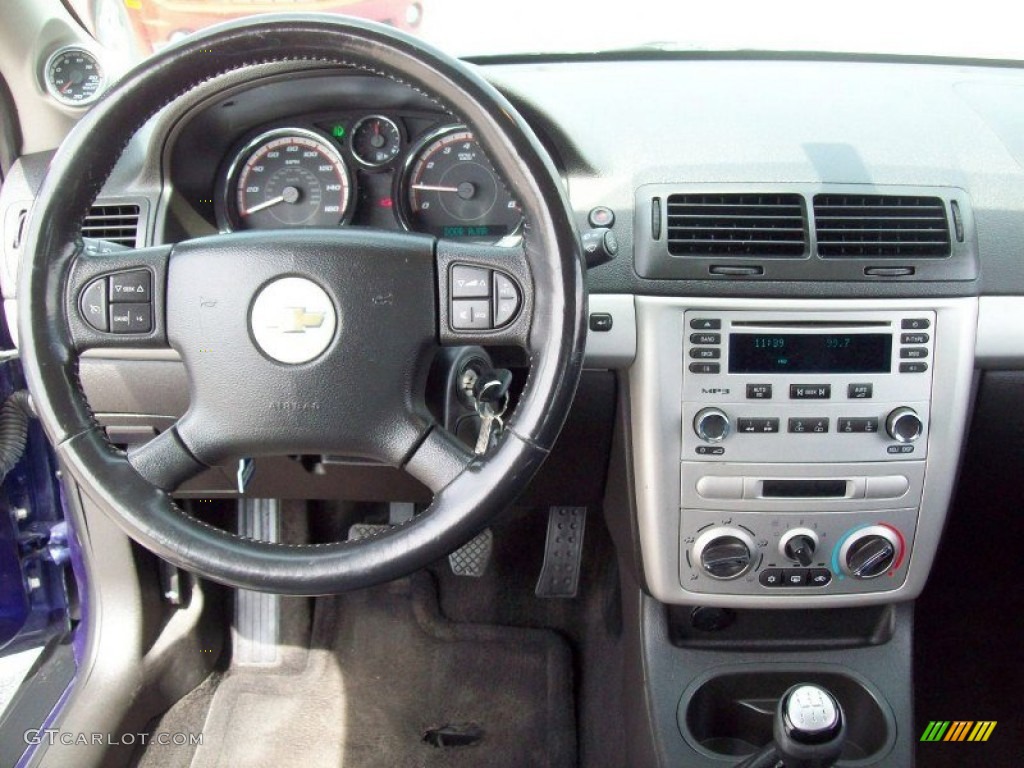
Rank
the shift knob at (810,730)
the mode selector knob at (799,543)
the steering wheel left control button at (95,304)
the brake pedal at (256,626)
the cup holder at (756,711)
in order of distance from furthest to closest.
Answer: the brake pedal at (256,626) → the cup holder at (756,711) → the mode selector knob at (799,543) → the shift knob at (810,730) → the steering wheel left control button at (95,304)

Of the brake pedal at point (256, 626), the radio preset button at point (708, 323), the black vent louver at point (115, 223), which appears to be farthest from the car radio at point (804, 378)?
the brake pedal at point (256, 626)

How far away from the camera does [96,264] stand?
1.10 m

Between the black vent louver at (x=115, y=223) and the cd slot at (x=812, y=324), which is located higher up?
the black vent louver at (x=115, y=223)

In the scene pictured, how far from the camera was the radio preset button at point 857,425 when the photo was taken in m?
1.42

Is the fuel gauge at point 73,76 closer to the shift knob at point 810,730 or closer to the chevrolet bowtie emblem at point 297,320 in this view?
the chevrolet bowtie emblem at point 297,320

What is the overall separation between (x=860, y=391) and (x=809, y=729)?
0.51 metres

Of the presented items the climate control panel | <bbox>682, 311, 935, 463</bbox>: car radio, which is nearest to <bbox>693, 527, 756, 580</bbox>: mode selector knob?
the climate control panel

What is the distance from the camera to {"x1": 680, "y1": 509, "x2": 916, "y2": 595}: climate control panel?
4.87 feet

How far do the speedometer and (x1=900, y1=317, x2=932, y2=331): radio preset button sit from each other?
3.00ft

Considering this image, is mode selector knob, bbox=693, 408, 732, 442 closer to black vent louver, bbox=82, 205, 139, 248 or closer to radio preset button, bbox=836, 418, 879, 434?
radio preset button, bbox=836, 418, 879, 434

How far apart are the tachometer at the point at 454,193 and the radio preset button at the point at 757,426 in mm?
483

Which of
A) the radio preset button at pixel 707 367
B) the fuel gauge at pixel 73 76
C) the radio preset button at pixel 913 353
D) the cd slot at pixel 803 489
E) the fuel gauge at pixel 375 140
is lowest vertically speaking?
the cd slot at pixel 803 489

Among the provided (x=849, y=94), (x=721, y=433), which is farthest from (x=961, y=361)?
(x=849, y=94)

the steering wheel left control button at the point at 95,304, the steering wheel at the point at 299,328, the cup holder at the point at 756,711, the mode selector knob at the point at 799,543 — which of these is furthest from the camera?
the cup holder at the point at 756,711
